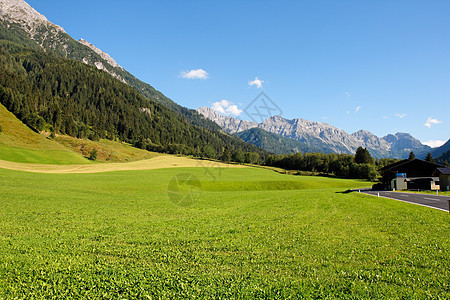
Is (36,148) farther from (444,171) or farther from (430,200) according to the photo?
(444,171)

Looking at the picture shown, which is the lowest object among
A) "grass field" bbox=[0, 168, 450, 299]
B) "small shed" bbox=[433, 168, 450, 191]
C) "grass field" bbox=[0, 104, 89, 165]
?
"grass field" bbox=[0, 168, 450, 299]

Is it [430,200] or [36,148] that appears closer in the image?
[430,200]

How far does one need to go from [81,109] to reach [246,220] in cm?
21236

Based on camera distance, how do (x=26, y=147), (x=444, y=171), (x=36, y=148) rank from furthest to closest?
(x=36, y=148)
(x=26, y=147)
(x=444, y=171)

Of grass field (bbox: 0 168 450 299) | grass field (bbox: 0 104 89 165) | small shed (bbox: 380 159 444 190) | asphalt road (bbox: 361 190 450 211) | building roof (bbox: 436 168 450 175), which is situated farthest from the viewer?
grass field (bbox: 0 104 89 165)

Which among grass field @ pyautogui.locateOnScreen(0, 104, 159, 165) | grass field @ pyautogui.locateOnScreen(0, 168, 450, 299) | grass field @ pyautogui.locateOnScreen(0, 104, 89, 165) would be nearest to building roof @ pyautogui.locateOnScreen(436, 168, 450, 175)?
grass field @ pyautogui.locateOnScreen(0, 168, 450, 299)

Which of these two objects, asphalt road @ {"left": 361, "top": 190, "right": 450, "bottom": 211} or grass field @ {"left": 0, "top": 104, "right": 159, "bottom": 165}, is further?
grass field @ {"left": 0, "top": 104, "right": 159, "bottom": 165}

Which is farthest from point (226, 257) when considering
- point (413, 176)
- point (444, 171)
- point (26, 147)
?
point (26, 147)

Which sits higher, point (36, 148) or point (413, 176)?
point (36, 148)

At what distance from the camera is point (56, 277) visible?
8.70 m

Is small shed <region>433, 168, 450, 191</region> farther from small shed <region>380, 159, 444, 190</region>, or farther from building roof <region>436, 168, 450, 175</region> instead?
small shed <region>380, 159, 444, 190</region>

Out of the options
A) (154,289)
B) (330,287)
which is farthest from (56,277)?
(330,287)

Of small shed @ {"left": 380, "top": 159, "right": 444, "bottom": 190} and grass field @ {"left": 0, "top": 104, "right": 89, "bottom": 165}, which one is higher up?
grass field @ {"left": 0, "top": 104, "right": 89, "bottom": 165}

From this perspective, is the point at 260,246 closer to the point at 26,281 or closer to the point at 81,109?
the point at 26,281
